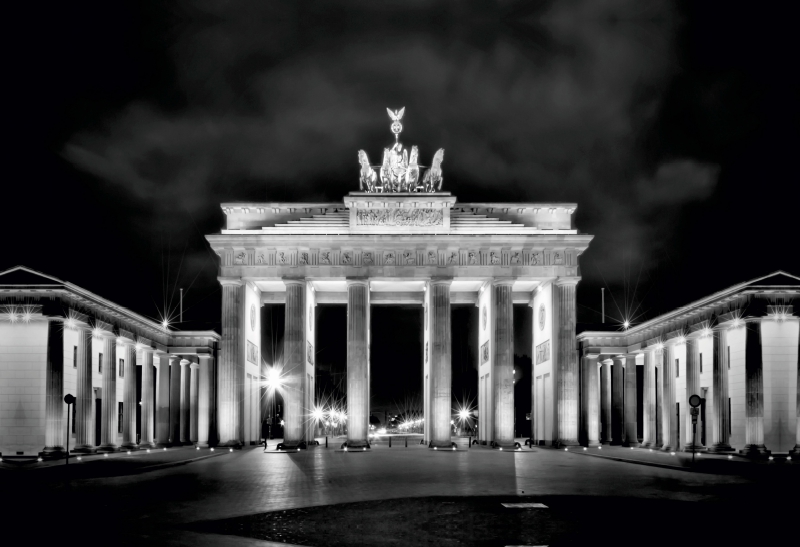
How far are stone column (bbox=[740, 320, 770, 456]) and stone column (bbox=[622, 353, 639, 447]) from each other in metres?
20.5

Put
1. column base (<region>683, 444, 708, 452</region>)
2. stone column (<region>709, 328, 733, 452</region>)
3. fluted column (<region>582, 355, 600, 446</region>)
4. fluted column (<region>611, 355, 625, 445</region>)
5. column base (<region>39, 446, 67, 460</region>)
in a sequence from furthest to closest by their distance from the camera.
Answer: fluted column (<region>611, 355, 625, 445</region>)
fluted column (<region>582, 355, 600, 446</region>)
column base (<region>683, 444, 708, 452</region>)
stone column (<region>709, 328, 733, 452</region>)
column base (<region>39, 446, 67, 460</region>)

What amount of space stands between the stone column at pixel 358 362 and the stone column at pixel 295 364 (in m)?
0.78

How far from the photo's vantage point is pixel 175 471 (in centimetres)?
3512

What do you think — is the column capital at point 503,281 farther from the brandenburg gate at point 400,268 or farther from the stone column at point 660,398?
the stone column at point 660,398

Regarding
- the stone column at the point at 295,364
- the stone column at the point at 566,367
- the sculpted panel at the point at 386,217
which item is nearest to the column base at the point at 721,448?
the stone column at the point at 566,367

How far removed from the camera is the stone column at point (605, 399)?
6906 centimetres

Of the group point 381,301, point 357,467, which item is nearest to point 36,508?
point 357,467

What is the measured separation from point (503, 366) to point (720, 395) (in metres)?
17.0

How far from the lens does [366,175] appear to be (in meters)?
62.4

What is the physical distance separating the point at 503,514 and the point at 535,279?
145 feet

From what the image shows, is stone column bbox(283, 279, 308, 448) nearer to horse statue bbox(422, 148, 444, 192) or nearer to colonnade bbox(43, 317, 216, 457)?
colonnade bbox(43, 317, 216, 457)

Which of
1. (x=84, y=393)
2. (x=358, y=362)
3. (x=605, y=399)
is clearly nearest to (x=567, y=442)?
(x=605, y=399)

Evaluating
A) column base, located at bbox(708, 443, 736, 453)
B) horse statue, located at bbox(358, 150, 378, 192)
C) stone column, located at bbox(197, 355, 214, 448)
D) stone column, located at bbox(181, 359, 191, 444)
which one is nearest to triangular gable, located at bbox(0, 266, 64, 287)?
stone column, located at bbox(197, 355, 214, 448)

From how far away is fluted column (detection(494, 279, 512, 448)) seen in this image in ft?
197
